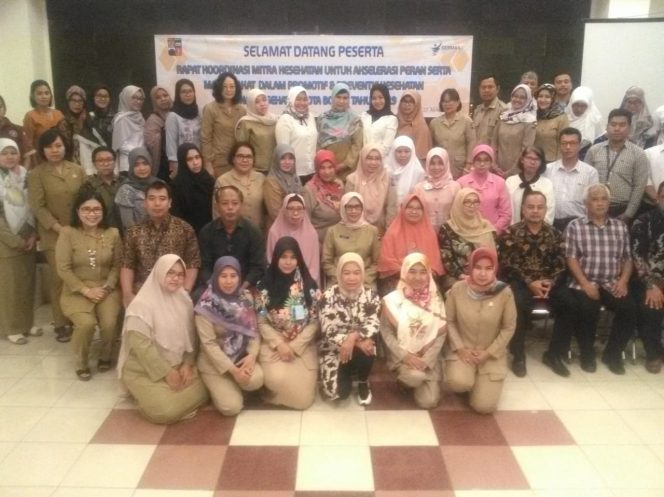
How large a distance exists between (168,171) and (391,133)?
1789 mm

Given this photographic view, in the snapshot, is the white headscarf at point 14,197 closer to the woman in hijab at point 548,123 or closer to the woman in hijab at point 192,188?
the woman in hijab at point 192,188

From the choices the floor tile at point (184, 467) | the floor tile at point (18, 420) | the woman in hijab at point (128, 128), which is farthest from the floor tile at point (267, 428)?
the woman in hijab at point (128, 128)

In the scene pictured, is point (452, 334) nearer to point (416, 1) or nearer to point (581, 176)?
point (581, 176)

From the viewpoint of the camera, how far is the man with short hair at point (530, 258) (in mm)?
3891

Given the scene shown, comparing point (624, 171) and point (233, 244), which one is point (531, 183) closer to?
point (624, 171)

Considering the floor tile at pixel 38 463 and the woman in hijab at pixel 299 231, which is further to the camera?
the woman in hijab at pixel 299 231

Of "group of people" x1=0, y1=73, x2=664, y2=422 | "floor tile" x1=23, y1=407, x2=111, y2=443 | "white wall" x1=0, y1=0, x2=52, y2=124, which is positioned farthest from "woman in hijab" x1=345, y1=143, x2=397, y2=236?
"white wall" x1=0, y1=0, x2=52, y2=124

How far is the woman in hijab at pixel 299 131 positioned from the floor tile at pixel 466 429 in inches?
85.0

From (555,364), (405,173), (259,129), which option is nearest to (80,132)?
(259,129)

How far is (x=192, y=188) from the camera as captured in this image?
423 centimetres

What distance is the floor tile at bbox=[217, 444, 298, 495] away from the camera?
2709mm

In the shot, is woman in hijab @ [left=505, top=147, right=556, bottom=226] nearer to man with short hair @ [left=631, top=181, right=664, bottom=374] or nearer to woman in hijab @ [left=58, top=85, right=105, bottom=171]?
man with short hair @ [left=631, top=181, right=664, bottom=374]

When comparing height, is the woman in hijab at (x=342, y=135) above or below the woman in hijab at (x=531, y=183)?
above

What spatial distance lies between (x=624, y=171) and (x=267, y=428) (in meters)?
3.09
